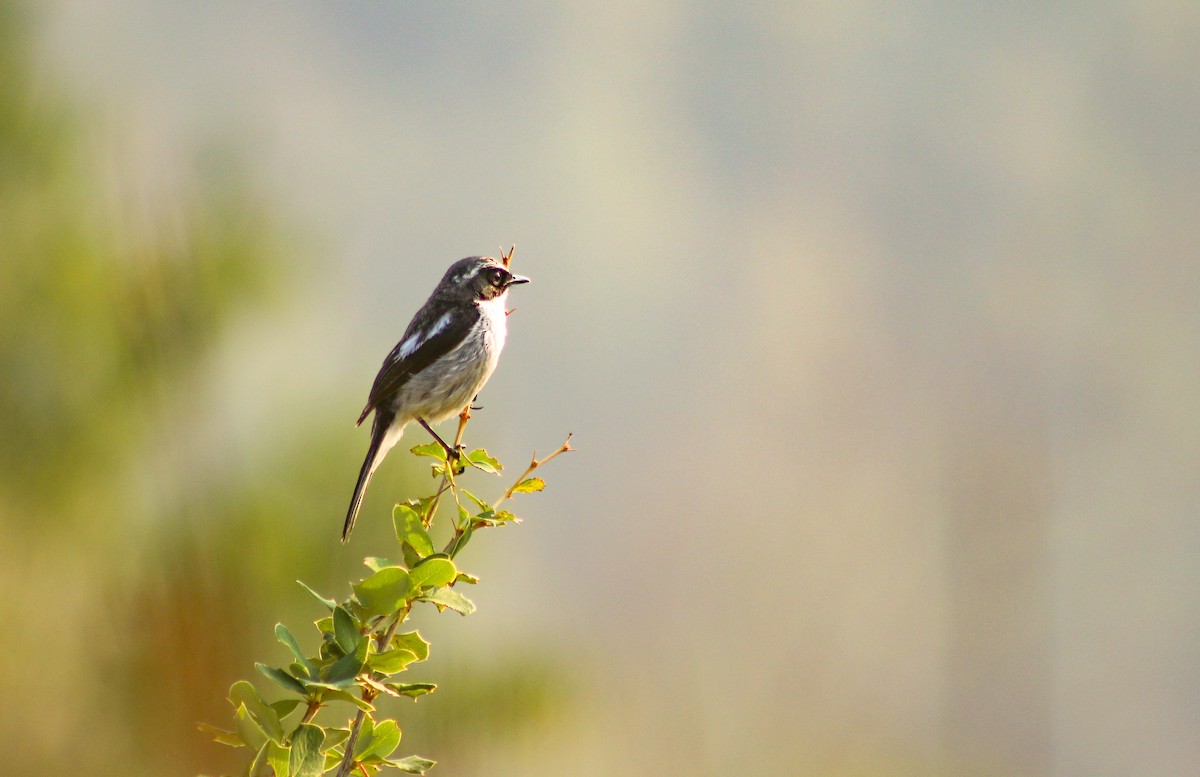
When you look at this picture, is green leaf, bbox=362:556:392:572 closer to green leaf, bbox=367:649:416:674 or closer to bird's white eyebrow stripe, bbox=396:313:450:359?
green leaf, bbox=367:649:416:674

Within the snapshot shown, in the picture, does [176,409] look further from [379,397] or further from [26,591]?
[379,397]

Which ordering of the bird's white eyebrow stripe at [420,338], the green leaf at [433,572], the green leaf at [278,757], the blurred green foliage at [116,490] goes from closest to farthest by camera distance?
the green leaf at [278,757] → the green leaf at [433,572] → the bird's white eyebrow stripe at [420,338] → the blurred green foliage at [116,490]

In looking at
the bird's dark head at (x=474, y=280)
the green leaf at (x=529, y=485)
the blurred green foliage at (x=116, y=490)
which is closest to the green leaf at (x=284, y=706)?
the green leaf at (x=529, y=485)

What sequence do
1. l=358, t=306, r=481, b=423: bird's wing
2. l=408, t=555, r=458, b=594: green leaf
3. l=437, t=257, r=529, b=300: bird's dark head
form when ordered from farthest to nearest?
1. l=437, t=257, r=529, b=300: bird's dark head
2. l=358, t=306, r=481, b=423: bird's wing
3. l=408, t=555, r=458, b=594: green leaf

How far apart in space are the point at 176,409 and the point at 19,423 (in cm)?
118

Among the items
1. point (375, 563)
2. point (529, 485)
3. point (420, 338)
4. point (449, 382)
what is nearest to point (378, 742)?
point (375, 563)

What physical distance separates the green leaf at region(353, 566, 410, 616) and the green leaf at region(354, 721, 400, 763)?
3.7 inches

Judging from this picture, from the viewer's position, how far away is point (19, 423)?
6500 millimetres

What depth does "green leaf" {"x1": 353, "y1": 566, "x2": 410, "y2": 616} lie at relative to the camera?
774mm

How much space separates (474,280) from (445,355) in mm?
279

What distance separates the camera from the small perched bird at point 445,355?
2557mm

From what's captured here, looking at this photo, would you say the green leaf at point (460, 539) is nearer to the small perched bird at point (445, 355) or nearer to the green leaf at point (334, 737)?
the green leaf at point (334, 737)

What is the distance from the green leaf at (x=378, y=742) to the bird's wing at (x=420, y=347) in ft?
5.55

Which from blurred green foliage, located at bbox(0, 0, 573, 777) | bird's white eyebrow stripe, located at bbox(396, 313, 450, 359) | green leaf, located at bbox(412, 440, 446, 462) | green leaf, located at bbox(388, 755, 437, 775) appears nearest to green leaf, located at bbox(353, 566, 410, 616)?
green leaf, located at bbox(388, 755, 437, 775)
